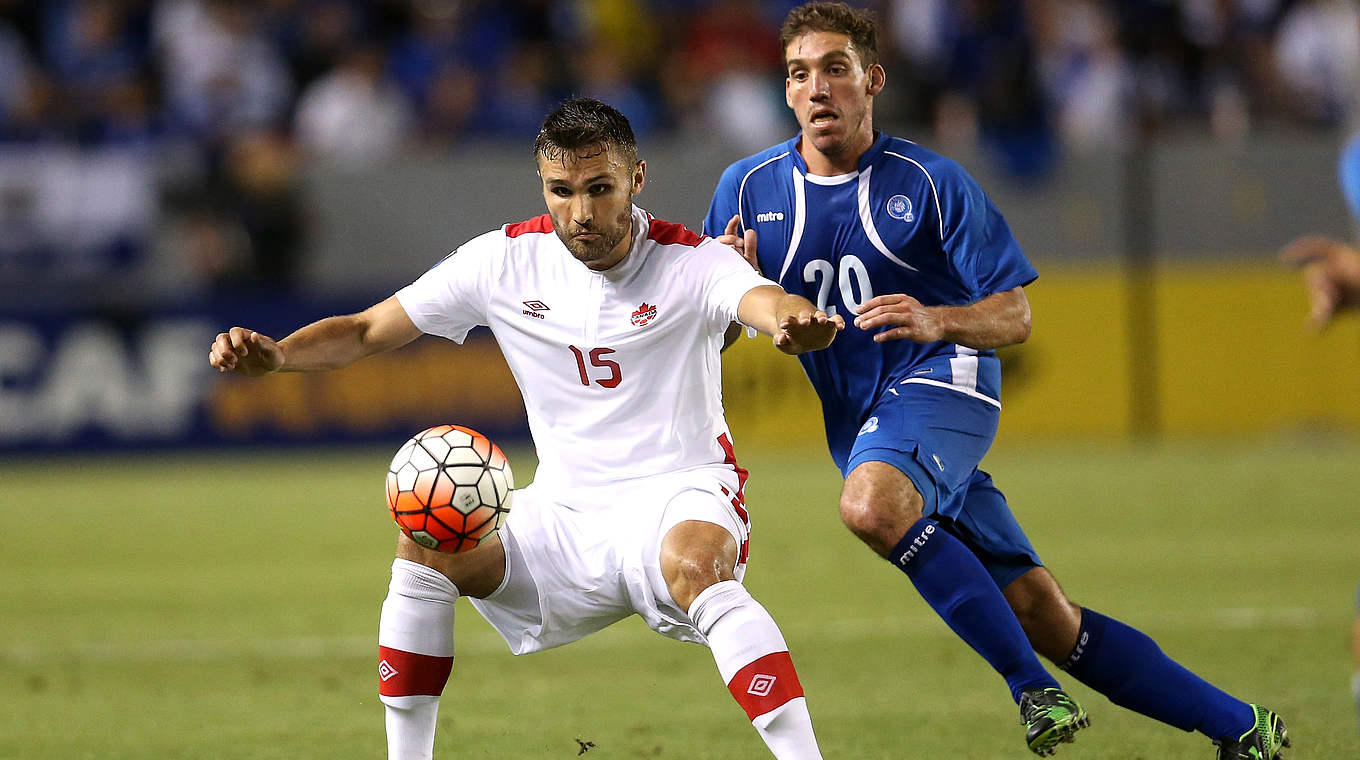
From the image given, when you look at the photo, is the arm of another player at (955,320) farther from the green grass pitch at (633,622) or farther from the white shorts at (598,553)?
the green grass pitch at (633,622)

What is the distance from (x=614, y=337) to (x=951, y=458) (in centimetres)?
111

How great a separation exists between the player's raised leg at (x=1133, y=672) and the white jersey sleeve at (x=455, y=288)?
1.88 m

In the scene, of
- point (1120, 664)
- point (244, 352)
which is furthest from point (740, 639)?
point (244, 352)

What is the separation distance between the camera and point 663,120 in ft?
52.9

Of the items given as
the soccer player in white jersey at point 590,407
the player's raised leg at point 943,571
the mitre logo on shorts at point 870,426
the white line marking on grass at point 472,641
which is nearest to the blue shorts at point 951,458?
the mitre logo on shorts at point 870,426

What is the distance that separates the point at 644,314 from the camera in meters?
4.92

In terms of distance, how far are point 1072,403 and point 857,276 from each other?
9.95 meters

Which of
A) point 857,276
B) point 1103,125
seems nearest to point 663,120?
point 1103,125

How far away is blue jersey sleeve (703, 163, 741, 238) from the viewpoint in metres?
5.71

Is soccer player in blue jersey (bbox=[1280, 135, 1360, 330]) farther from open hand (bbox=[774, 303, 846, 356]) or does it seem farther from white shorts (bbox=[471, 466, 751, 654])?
white shorts (bbox=[471, 466, 751, 654])

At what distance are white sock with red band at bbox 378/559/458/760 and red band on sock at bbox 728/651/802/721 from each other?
2.80ft

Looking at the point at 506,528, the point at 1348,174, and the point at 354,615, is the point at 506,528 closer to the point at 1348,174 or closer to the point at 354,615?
the point at 1348,174

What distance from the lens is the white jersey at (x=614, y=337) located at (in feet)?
16.1

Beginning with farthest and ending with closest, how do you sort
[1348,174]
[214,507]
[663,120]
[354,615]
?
[663,120] < [214,507] < [354,615] < [1348,174]
